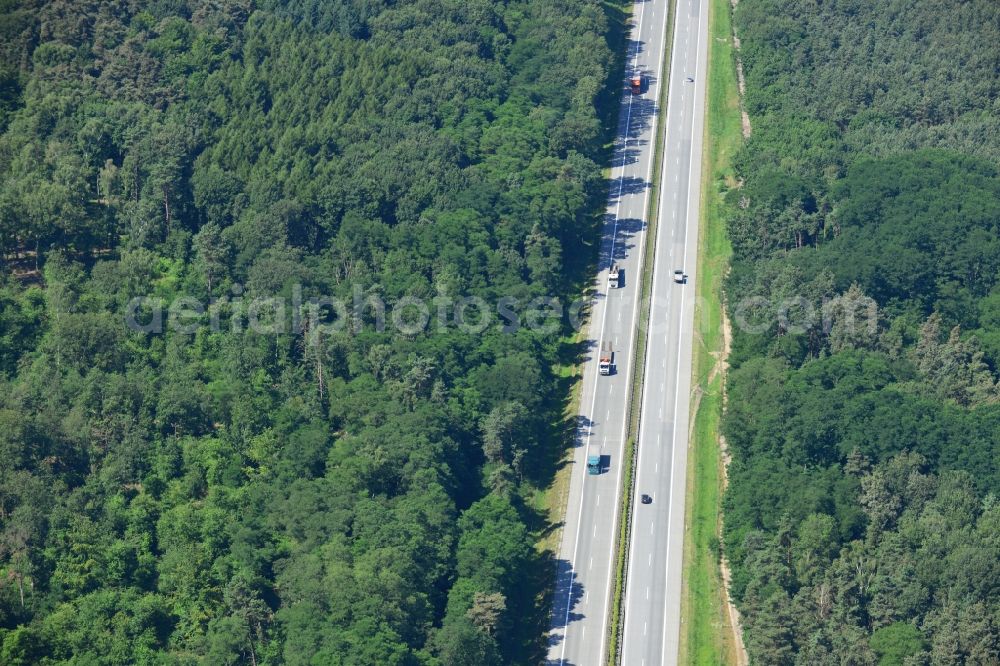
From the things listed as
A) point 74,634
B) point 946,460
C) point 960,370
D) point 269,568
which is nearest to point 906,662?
point 946,460

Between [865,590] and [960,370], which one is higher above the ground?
[960,370]

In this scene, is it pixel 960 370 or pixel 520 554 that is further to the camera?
pixel 960 370

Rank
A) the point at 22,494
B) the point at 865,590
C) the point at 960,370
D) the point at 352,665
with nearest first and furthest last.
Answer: the point at 352,665 → the point at 865,590 → the point at 22,494 → the point at 960,370

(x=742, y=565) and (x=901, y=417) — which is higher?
(x=901, y=417)

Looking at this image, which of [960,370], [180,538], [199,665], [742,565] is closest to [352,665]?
[199,665]

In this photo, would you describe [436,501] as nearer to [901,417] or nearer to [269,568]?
[269,568]

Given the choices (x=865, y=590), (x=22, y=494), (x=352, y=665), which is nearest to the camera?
(x=352, y=665)

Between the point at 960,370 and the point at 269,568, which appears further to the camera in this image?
the point at 960,370

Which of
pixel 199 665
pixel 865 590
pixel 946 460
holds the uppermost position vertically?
pixel 946 460

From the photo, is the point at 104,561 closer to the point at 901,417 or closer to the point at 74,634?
the point at 74,634
